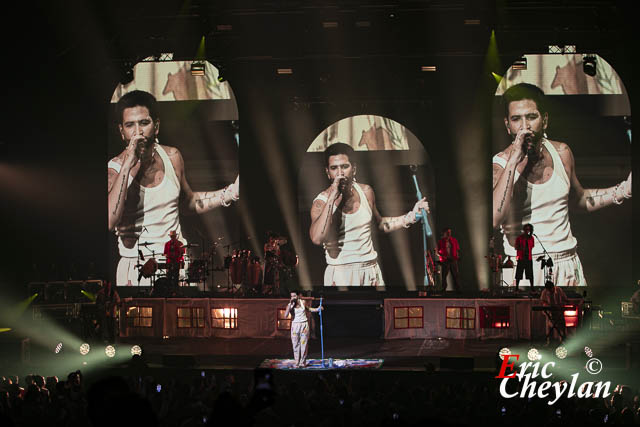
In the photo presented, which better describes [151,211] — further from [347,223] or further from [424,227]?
[424,227]

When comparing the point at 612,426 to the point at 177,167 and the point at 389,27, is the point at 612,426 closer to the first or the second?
the point at 389,27

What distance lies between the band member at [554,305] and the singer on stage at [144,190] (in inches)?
333

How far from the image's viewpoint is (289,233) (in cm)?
1911

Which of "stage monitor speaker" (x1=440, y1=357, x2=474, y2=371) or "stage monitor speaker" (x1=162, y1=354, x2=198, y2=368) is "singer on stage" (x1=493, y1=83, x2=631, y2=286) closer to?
"stage monitor speaker" (x1=440, y1=357, x2=474, y2=371)

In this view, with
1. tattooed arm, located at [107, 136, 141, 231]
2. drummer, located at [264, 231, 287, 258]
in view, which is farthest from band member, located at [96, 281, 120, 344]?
tattooed arm, located at [107, 136, 141, 231]

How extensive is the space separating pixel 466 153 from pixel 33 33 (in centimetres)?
1051

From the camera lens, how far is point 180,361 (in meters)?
12.1

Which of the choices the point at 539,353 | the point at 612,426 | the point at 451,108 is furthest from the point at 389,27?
the point at 612,426

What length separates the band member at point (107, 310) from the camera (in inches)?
574

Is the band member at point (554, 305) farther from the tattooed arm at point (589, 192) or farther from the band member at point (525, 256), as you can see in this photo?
the tattooed arm at point (589, 192)

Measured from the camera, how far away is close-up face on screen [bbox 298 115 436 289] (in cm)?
1877

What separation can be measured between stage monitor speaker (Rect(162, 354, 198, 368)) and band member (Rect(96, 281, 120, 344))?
2.89 metres

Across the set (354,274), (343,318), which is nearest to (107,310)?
(343,318)

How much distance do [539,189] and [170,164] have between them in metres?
9.27
